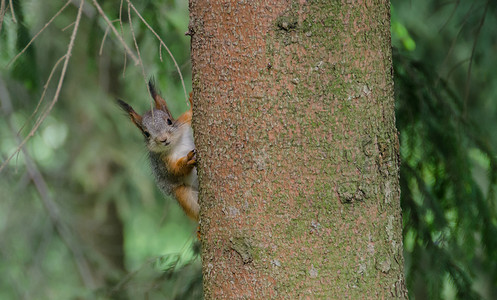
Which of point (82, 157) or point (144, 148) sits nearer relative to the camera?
point (144, 148)

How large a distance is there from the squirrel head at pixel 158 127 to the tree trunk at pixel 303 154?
1.21 metres

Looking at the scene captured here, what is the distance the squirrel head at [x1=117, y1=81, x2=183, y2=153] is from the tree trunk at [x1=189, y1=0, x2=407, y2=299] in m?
1.21

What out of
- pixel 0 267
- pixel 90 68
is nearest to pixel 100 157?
pixel 0 267

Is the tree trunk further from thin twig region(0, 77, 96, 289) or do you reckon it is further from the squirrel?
thin twig region(0, 77, 96, 289)

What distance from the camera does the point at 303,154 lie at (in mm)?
1020

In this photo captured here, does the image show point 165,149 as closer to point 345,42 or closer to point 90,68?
point 90,68

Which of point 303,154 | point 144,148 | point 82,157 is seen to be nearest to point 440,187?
point 303,154

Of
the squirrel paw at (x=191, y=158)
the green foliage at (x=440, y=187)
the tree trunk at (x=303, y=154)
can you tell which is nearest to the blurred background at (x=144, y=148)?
the green foliage at (x=440, y=187)

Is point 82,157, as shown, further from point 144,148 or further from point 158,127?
point 158,127

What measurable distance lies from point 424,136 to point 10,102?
2112mm

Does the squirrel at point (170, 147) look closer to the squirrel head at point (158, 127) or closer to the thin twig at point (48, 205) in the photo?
the squirrel head at point (158, 127)

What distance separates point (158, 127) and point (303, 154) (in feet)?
4.40

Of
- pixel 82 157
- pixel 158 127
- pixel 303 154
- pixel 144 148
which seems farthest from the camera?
pixel 82 157

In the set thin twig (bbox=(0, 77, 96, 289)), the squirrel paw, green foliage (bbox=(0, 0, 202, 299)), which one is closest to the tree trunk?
green foliage (bbox=(0, 0, 202, 299))
